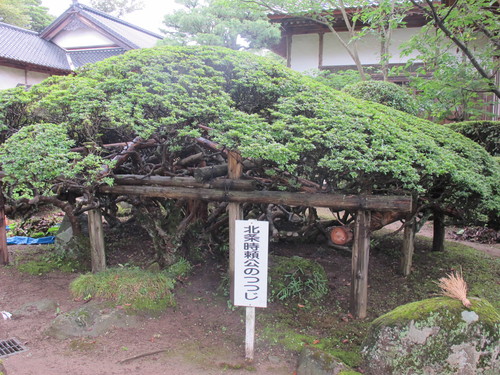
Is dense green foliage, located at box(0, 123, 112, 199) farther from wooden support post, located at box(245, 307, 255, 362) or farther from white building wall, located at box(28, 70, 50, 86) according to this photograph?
white building wall, located at box(28, 70, 50, 86)

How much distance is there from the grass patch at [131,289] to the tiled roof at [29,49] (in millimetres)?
13310

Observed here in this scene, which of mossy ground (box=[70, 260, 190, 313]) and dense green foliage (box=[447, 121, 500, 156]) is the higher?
dense green foliage (box=[447, 121, 500, 156])

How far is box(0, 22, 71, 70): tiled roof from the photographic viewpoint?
16062 millimetres

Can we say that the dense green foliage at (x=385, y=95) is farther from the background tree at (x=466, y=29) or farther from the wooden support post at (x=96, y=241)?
the wooden support post at (x=96, y=241)

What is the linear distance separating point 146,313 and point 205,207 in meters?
2.40

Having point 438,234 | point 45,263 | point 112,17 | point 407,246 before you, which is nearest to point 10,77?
point 112,17

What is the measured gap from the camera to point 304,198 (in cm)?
543

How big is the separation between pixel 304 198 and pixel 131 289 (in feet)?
9.91

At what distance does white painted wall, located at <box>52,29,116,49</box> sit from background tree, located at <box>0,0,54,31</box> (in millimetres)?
6000

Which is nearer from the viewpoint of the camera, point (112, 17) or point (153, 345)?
point (153, 345)

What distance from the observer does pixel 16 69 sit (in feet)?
53.1

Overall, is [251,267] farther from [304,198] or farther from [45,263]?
[45,263]

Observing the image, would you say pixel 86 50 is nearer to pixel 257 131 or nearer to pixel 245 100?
pixel 245 100

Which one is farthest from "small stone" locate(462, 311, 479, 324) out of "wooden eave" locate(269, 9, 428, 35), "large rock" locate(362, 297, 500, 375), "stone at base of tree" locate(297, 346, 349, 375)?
"wooden eave" locate(269, 9, 428, 35)
